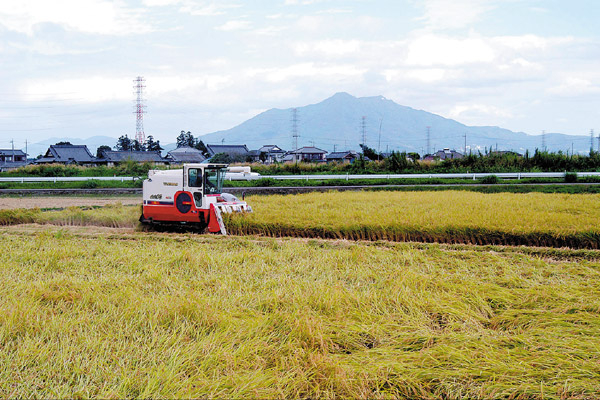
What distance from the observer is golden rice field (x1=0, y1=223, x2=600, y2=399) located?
3273 millimetres

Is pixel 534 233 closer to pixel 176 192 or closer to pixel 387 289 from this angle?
pixel 387 289

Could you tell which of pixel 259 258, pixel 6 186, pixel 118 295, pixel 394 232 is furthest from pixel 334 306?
pixel 6 186

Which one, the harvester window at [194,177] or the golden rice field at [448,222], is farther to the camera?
the harvester window at [194,177]

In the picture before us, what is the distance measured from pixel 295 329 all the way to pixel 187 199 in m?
7.95

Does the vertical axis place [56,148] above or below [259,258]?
above

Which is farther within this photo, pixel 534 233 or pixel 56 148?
pixel 56 148

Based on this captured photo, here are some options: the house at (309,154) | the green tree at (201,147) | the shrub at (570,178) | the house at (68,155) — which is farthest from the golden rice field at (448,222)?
the green tree at (201,147)

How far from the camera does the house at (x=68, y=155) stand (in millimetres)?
53406

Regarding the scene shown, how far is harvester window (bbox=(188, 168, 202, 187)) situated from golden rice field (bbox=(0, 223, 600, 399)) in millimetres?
4314

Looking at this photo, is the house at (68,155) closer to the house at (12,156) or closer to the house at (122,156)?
the house at (122,156)

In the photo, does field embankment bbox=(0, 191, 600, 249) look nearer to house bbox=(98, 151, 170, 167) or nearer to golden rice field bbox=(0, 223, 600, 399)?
golden rice field bbox=(0, 223, 600, 399)

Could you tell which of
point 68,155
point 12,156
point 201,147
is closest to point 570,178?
point 68,155

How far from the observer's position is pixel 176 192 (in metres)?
11.5

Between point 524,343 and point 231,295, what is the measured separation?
9.83ft
